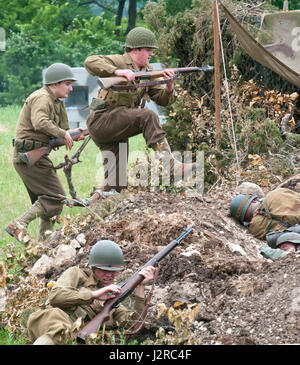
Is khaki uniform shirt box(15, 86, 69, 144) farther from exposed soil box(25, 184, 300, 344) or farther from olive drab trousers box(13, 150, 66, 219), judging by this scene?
exposed soil box(25, 184, 300, 344)

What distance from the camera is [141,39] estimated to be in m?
8.83

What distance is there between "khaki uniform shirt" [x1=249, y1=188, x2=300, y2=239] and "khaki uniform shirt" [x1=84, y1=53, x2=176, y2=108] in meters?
1.78

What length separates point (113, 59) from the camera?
8883 mm

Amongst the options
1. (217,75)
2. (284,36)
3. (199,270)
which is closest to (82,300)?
(199,270)

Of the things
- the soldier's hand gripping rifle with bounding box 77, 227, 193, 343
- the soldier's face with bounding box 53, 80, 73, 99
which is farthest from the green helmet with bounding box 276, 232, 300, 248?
the soldier's face with bounding box 53, 80, 73, 99

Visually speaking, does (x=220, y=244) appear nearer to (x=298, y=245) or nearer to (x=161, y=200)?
(x=298, y=245)

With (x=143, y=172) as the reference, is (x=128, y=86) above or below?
above

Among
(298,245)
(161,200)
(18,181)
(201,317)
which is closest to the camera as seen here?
(201,317)

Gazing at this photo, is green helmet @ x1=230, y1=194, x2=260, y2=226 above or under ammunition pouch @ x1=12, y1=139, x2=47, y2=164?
under

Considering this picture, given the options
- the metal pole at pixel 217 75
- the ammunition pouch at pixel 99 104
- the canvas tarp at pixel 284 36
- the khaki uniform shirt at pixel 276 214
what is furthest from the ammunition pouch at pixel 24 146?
the canvas tarp at pixel 284 36

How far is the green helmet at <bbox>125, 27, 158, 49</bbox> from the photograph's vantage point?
347 inches

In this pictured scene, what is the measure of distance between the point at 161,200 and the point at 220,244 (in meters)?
1.49

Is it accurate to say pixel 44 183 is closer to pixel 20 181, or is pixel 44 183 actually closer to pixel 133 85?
pixel 133 85
